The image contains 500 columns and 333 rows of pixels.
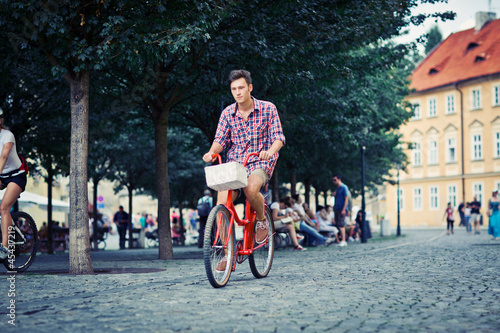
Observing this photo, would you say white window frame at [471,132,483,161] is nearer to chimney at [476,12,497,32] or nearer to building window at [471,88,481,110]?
building window at [471,88,481,110]

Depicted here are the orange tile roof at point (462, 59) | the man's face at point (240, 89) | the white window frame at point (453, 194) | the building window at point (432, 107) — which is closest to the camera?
the man's face at point (240, 89)

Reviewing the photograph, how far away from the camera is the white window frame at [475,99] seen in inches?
2380

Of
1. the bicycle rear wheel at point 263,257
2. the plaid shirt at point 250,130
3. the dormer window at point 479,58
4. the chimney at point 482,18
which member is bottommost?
the bicycle rear wheel at point 263,257

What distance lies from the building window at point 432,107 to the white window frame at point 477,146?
5.35 metres

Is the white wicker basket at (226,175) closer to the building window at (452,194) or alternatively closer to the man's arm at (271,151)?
the man's arm at (271,151)

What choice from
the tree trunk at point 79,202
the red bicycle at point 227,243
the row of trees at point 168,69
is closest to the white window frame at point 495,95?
the row of trees at point 168,69

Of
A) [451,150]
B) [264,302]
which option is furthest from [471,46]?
[264,302]

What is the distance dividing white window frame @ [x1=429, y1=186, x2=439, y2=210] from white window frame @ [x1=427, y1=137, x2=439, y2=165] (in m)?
2.36

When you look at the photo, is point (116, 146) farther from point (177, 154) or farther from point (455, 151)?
point (455, 151)

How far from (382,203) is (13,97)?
76160mm

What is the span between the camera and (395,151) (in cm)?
3397

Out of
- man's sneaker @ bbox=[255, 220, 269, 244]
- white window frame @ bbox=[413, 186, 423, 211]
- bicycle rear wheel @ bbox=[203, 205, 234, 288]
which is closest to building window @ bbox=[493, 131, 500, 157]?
white window frame @ bbox=[413, 186, 423, 211]

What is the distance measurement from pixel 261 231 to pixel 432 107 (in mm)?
60302

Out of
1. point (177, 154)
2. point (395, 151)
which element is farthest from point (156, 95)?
point (395, 151)
